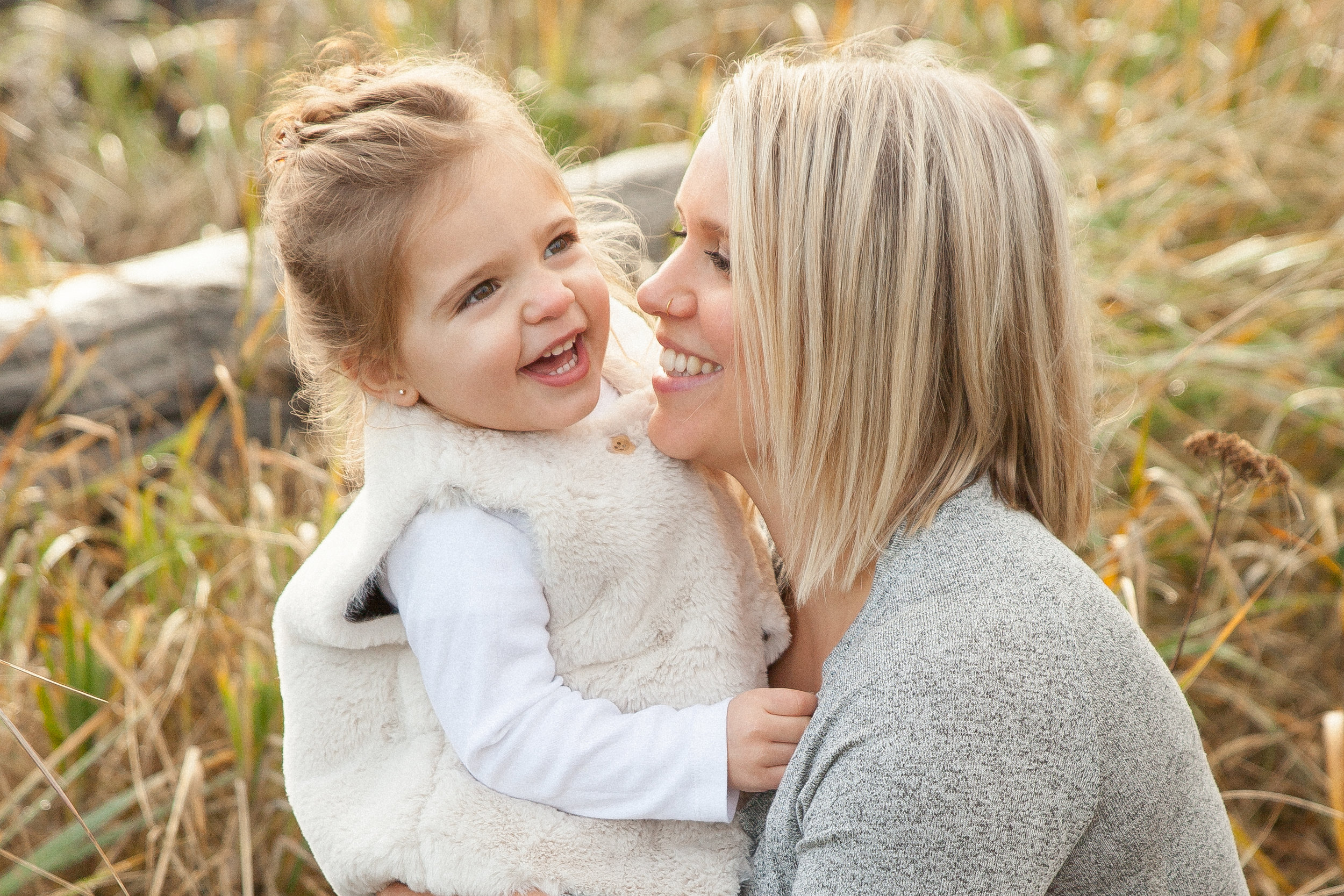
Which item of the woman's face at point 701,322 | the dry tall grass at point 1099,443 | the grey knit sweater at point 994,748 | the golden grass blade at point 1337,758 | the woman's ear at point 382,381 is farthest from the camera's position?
the dry tall grass at point 1099,443

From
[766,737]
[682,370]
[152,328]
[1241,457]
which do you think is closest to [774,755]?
[766,737]

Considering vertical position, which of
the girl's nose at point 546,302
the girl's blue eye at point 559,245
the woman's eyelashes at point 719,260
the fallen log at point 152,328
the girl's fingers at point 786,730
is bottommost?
the fallen log at point 152,328

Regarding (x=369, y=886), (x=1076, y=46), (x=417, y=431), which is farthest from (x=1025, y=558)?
(x=1076, y=46)

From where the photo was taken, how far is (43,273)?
12.3 feet

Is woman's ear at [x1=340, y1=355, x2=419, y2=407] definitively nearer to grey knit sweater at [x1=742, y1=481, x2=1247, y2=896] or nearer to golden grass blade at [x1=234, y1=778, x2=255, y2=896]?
grey knit sweater at [x1=742, y1=481, x2=1247, y2=896]

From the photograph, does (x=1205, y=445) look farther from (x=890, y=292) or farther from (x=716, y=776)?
(x=716, y=776)

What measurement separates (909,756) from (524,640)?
1.86 ft

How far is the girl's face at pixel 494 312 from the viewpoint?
1689 mm

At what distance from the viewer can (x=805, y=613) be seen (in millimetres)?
1870

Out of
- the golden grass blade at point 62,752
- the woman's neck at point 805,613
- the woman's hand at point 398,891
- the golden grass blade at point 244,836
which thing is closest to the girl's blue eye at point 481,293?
the woman's neck at point 805,613

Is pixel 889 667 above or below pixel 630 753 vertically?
above

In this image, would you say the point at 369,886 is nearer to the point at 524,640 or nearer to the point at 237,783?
the point at 524,640

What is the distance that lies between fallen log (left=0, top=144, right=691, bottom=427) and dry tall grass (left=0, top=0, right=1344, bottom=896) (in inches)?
4.5

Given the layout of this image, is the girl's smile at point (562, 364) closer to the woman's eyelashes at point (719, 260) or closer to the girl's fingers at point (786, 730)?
the woman's eyelashes at point (719, 260)
